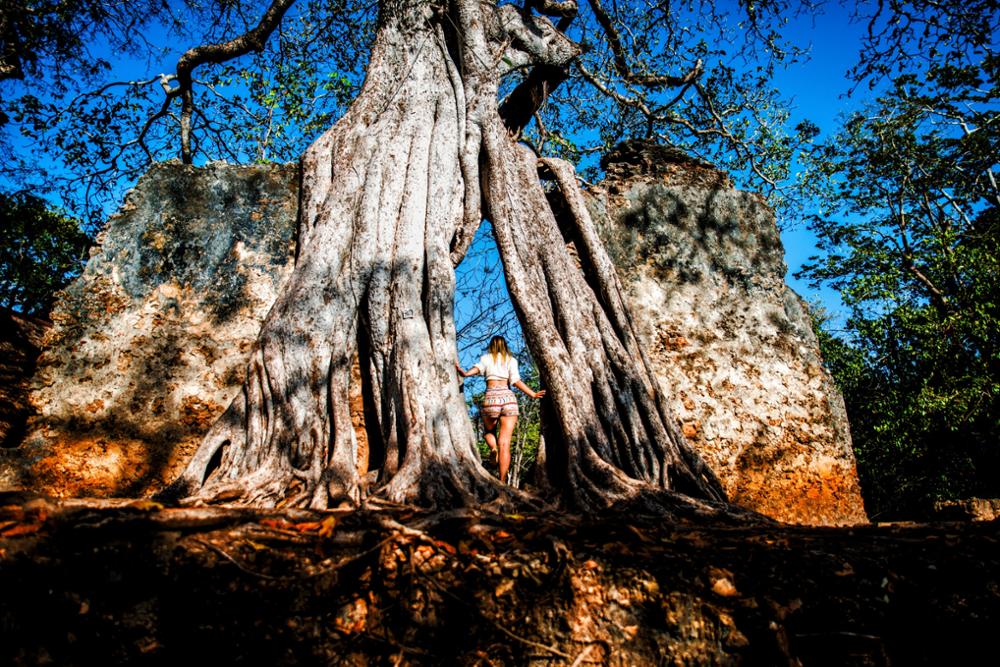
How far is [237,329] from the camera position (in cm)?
405

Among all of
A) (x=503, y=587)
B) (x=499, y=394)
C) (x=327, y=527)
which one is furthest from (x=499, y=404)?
(x=503, y=587)

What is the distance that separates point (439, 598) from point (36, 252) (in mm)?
15009

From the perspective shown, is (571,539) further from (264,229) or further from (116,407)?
(264,229)

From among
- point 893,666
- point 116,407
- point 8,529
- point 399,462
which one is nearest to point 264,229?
point 116,407

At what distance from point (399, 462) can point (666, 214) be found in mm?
3640

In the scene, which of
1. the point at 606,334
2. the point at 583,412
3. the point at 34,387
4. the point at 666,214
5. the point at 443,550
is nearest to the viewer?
the point at 443,550

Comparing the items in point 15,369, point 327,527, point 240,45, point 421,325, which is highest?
point 240,45

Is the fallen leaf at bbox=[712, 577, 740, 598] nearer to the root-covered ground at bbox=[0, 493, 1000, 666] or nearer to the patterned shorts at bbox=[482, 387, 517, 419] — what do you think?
the root-covered ground at bbox=[0, 493, 1000, 666]

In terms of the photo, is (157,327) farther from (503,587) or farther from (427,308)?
(503,587)

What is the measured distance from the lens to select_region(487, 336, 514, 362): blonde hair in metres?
5.10

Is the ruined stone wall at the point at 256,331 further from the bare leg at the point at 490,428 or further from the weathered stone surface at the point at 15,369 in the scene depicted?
the bare leg at the point at 490,428

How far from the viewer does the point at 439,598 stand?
1.48 metres

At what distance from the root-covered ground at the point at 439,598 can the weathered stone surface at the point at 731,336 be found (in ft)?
9.02

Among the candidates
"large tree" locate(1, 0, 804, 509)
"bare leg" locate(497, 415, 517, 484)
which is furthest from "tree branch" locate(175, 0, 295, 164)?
"bare leg" locate(497, 415, 517, 484)
